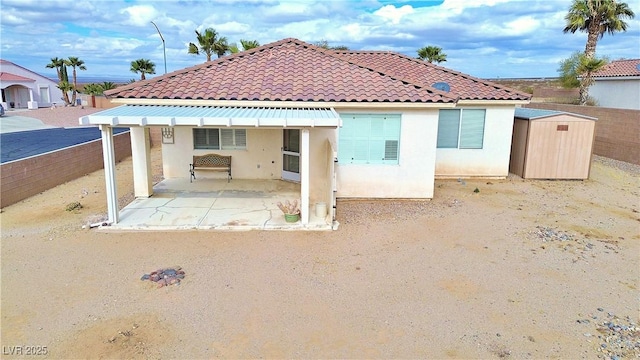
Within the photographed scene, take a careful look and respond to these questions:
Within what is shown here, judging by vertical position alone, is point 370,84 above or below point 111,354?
above

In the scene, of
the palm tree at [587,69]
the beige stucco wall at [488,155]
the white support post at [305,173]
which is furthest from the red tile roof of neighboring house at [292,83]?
the palm tree at [587,69]

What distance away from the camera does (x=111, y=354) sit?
508cm

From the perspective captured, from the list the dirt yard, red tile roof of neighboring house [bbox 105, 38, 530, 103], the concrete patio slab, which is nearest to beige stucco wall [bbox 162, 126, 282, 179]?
the concrete patio slab

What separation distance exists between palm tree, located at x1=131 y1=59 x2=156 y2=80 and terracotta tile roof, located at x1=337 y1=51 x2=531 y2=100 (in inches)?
1283

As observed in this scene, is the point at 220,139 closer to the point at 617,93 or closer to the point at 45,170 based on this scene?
the point at 45,170

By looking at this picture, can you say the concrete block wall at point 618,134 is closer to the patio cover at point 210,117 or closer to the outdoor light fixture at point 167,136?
the patio cover at point 210,117

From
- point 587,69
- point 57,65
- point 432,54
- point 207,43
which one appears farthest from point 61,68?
point 587,69

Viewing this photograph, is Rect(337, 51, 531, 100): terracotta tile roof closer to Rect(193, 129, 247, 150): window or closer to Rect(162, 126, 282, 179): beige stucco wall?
Rect(162, 126, 282, 179): beige stucco wall

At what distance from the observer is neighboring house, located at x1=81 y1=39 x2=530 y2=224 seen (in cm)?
977

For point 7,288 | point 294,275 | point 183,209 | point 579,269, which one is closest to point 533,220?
point 579,269

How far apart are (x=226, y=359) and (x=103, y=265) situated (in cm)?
379

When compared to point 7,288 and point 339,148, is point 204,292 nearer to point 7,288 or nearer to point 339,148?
point 7,288

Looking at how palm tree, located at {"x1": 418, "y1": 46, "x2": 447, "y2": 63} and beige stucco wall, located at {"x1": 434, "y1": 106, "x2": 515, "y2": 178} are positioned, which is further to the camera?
palm tree, located at {"x1": 418, "y1": 46, "x2": 447, "y2": 63}

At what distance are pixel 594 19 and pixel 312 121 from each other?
27.4 m
